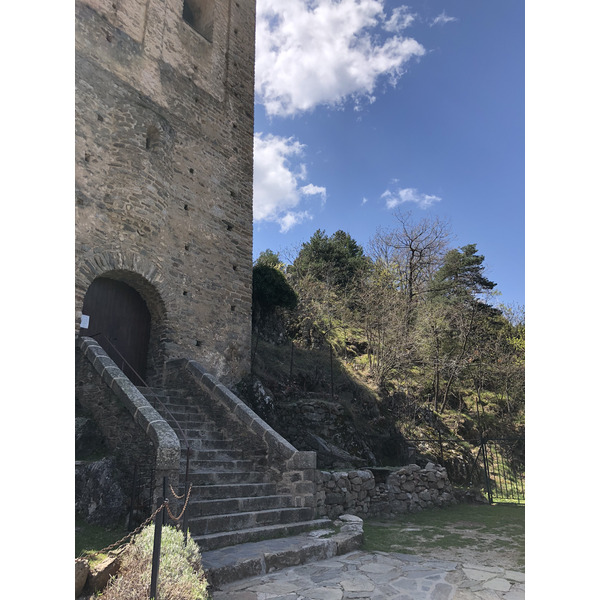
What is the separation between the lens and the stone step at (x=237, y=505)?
518 cm

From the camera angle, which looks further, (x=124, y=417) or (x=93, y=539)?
(x=124, y=417)

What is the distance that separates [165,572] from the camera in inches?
128

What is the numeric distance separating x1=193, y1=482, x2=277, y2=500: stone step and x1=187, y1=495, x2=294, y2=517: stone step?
12 cm

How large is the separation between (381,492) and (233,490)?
359 centimetres

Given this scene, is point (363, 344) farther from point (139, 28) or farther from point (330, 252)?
point (139, 28)

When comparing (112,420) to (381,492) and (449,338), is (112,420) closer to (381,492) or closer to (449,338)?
(381,492)

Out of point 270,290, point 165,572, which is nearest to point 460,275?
point 270,290

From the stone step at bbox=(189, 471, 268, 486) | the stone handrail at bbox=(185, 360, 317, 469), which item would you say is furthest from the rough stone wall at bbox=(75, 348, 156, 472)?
the stone handrail at bbox=(185, 360, 317, 469)

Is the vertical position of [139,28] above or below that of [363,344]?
above

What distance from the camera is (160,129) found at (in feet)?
30.2

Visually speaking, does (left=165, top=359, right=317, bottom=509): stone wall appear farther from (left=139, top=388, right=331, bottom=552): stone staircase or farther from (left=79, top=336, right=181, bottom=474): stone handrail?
(left=79, top=336, right=181, bottom=474): stone handrail

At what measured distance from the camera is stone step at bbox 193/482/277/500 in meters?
5.53
